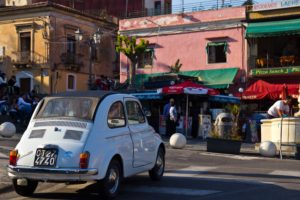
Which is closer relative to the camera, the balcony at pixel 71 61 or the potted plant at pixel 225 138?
the potted plant at pixel 225 138

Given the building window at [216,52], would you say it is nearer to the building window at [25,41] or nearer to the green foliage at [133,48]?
the green foliage at [133,48]

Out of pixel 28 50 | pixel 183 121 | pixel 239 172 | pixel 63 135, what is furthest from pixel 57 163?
pixel 28 50

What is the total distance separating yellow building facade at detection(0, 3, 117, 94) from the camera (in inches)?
1767

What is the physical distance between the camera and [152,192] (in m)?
10.3

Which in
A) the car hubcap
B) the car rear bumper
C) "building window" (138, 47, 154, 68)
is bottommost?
the car hubcap

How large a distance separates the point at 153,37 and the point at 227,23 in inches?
226

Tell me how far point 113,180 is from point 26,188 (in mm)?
1542

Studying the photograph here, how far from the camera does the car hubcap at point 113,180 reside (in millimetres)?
9403

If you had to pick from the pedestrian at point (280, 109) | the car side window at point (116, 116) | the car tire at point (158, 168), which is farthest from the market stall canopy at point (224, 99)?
the car side window at point (116, 116)

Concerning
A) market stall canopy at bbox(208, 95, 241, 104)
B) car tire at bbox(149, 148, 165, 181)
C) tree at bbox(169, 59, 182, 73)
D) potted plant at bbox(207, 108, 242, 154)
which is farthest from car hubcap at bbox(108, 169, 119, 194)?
tree at bbox(169, 59, 182, 73)

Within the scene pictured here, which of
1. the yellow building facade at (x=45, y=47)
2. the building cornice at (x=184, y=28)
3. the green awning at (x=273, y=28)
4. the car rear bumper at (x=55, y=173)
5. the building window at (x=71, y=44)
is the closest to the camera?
the car rear bumper at (x=55, y=173)

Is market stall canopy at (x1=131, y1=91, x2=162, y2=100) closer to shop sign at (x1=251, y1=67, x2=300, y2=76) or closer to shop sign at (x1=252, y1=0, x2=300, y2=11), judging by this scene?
shop sign at (x1=251, y1=67, x2=300, y2=76)

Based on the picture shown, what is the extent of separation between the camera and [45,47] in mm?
44812

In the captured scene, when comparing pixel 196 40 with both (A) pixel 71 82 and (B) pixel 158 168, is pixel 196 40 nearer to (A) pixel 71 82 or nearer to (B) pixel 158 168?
(A) pixel 71 82
